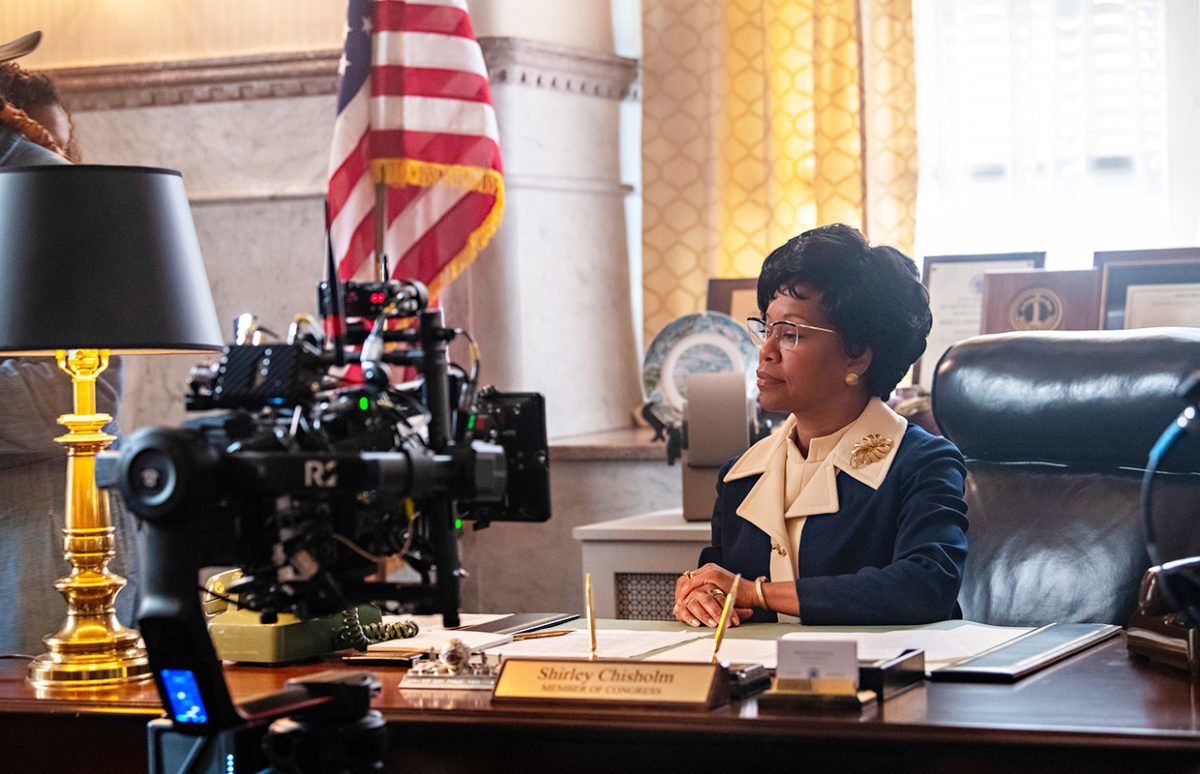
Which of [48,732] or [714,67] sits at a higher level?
[714,67]

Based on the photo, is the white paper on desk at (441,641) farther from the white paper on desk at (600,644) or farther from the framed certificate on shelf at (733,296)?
the framed certificate on shelf at (733,296)

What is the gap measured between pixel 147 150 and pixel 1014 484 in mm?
2795

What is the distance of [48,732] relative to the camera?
4.83ft

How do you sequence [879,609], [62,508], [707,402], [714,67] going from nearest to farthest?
[879,609] < [62,508] < [707,402] < [714,67]

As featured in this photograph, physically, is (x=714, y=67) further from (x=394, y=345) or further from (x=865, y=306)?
(x=394, y=345)

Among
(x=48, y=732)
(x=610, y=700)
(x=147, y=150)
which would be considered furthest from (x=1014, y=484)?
(x=147, y=150)

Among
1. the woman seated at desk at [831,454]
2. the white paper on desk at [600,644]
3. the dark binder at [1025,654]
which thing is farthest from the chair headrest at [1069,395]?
the white paper on desk at [600,644]

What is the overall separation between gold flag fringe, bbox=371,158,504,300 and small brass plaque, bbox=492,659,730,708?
219 centimetres

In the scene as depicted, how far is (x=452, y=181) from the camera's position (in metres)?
3.50

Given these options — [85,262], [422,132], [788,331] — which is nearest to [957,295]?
[422,132]

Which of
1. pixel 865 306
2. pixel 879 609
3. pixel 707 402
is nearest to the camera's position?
pixel 879 609

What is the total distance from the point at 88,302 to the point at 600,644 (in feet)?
2.53

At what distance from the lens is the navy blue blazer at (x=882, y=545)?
1.78m

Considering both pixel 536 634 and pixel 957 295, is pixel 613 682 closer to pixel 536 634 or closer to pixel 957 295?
pixel 536 634
